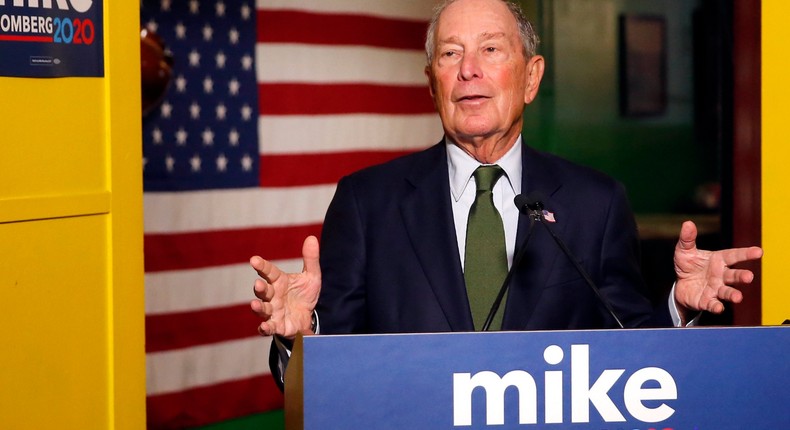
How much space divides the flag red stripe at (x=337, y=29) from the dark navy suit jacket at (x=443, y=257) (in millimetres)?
2474

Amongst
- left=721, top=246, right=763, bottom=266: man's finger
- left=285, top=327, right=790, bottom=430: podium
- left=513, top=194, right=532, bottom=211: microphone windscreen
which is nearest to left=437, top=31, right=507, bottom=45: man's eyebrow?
left=513, top=194, right=532, bottom=211: microphone windscreen

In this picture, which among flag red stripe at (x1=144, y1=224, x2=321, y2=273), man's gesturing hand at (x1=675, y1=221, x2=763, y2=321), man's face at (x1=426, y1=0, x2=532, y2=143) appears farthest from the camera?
flag red stripe at (x1=144, y1=224, x2=321, y2=273)

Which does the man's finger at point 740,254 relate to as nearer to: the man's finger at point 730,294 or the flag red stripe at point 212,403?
the man's finger at point 730,294

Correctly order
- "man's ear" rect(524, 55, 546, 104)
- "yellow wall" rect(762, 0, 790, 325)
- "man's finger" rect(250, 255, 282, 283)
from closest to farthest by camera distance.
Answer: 1. "man's finger" rect(250, 255, 282, 283)
2. "man's ear" rect(524, 55, 546, 104)
3. "yellow wall" rect(762, 0, 790, 325)

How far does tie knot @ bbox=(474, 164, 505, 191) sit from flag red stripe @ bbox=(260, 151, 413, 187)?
2548 millimetres

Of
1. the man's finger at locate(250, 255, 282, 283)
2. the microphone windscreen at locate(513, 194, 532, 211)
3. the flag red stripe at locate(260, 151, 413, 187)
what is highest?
the flag red stripe at locate(260, 151, 413, 187)

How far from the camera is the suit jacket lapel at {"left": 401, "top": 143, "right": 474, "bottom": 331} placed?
6.97 feet

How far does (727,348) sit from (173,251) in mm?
3098

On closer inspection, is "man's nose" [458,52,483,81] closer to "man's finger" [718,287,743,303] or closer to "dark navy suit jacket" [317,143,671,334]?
"dark navy suit jacket" [317,143,671,334]

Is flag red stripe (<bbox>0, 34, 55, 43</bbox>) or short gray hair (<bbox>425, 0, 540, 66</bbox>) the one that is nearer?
flag red stripe (<bbox>0, 34, 55, 43</bbox>)

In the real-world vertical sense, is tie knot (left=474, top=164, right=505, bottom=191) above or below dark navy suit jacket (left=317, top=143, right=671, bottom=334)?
above

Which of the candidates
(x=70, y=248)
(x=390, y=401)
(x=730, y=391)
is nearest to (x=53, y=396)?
(x=70, y=248)

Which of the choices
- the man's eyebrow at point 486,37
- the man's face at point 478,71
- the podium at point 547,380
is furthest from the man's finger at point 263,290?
the man's eyebrow at point 486,37

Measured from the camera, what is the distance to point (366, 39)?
5.07 metres
